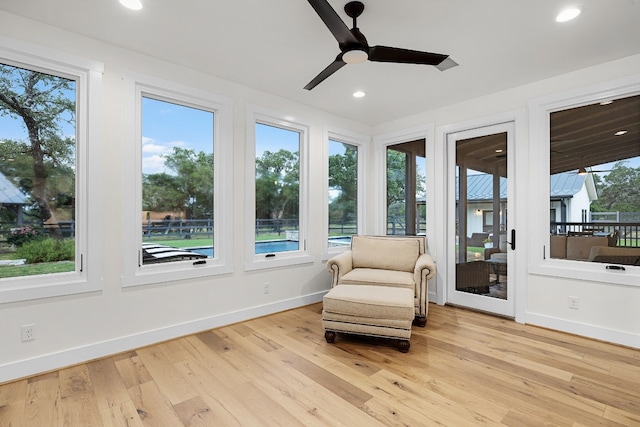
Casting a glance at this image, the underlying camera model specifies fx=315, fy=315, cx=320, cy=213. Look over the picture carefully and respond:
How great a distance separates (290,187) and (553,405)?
320cm

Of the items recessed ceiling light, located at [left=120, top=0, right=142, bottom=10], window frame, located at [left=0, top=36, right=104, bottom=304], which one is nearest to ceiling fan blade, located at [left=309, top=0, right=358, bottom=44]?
recessed ceiling light, located at [left=120, top=0, right=142, bottom=10]

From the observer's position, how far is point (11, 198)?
2.38 metres

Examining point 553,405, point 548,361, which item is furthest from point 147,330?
point 548,361

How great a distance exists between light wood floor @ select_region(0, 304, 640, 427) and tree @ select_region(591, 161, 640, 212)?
1286 mm

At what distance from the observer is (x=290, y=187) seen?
4094mm

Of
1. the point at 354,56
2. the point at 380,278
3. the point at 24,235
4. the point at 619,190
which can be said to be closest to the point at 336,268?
the point at 380,278

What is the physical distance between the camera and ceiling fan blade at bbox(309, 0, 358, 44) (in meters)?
1.74

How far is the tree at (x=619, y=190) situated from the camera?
293cm

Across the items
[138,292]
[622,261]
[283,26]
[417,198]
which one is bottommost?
[138,292]

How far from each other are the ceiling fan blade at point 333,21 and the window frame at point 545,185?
2.44 metres

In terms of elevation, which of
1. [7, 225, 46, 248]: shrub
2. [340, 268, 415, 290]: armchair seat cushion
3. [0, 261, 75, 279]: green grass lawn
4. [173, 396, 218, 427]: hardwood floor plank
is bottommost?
[173, 396, 218, 427]: hardwood floor plank

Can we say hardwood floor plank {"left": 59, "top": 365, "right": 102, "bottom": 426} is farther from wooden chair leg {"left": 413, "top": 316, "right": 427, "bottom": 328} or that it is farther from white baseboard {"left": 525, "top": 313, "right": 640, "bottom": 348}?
white baseboard {"left": 525, "top": 313, "right": 640, "bottom": 348}

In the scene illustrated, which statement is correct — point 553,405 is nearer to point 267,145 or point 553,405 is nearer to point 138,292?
point 138,292

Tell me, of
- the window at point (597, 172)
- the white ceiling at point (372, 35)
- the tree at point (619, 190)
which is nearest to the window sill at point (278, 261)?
the white ceiling at point (372, 35)
